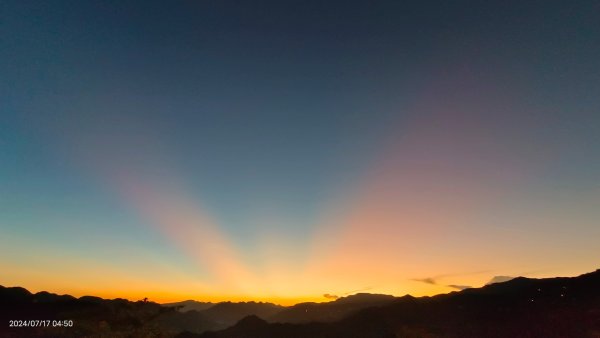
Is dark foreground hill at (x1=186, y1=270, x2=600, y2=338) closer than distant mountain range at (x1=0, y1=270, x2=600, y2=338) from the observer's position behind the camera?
No

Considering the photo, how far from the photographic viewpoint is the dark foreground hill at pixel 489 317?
60.1 metres

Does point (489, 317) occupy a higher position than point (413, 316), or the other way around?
point (413, 316)

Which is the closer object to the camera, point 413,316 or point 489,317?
point 489,317

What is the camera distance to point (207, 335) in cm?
12519

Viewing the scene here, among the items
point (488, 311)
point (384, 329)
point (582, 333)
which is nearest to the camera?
point (582, 333)

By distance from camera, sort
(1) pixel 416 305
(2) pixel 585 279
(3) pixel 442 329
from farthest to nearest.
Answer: (1) pixel 416 305, (2) pixel 585 279, (3) pixel 442 329

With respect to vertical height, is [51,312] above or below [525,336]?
above

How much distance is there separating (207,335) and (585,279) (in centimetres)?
10400

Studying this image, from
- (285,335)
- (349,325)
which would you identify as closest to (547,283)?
(349,325)

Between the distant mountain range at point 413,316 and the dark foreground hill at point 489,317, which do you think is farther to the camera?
the dark foreground hill at point 489,317

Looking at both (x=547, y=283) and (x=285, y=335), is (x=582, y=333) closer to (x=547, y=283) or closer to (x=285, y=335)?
(x=547, y=283)

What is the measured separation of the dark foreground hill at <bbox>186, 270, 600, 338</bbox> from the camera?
2366 inches

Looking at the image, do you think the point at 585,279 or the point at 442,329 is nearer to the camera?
the point at 442,329

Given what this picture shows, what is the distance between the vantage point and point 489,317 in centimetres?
7744
